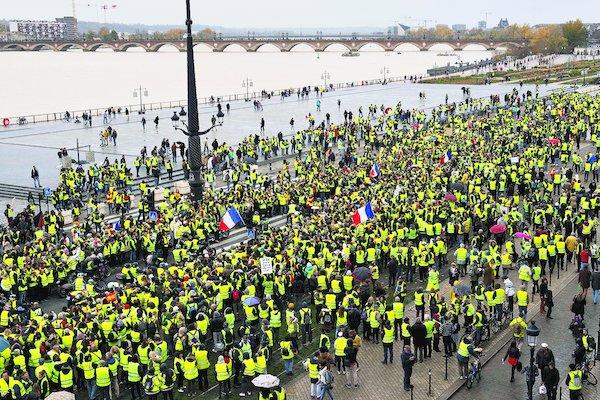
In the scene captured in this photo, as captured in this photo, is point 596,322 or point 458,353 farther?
point 596,322

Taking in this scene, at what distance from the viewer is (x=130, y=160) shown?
4241 centimetres

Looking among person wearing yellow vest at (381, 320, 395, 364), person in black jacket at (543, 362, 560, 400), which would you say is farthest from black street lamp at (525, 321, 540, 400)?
person wearing yellow vest at (381, 320, 395, 364)

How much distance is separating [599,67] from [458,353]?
9711cm

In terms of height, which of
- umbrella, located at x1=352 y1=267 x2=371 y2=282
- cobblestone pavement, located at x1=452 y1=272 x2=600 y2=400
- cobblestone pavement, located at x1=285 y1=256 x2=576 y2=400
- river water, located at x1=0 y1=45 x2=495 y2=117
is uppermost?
umbrella, located at x1=352 y1=267 x2=371 y2=282

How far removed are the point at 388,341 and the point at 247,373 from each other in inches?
132

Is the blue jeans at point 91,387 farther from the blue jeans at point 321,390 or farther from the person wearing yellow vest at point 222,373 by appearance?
the blue jeans at point 321,390

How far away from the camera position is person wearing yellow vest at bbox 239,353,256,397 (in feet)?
50.4

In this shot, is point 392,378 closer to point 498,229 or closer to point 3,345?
point 3,345

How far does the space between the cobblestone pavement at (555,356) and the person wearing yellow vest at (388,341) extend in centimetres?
192

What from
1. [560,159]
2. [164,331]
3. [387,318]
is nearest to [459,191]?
[560,159]

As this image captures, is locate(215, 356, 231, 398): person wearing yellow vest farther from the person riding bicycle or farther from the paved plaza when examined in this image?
the paved plaza

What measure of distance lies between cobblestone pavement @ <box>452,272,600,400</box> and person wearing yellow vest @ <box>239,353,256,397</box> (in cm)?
415

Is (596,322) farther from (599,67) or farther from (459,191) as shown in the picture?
(599,67)

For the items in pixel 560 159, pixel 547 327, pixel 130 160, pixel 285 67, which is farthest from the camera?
pixel 285 67
